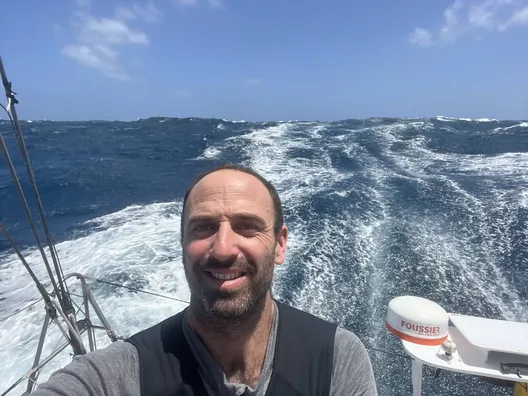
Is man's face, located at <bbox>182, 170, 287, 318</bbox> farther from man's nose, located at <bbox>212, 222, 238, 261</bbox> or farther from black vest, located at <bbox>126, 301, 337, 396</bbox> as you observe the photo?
black vest, located at <bbox>126, 301, 337, 396</bbox>

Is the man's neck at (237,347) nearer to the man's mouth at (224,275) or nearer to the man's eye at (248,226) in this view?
the man's mouth at (224,275)

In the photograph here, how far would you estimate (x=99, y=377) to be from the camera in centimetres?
110

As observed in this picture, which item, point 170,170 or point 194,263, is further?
point 170,170

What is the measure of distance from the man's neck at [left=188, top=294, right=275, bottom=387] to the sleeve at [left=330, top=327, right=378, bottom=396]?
0.80 ft

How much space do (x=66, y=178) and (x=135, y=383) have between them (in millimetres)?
12166

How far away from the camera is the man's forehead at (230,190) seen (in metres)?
1.23

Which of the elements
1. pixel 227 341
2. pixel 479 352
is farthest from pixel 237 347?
pixel 479 352

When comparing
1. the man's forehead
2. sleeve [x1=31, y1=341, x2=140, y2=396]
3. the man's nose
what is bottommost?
sleeve [x1=31, y1=341, x2=140, y2=396]

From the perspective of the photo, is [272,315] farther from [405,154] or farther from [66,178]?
[405,154]

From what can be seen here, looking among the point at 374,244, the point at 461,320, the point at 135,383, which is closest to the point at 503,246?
the point at 374,244

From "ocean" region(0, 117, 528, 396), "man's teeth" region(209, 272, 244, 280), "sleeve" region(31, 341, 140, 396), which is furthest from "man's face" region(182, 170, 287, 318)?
"ocean" region(0, 117, 528, 396)

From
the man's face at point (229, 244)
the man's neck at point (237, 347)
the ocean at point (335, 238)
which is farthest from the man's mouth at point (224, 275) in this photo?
the ocean at point (335, 238)

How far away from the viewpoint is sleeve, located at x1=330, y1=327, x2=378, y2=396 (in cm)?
115

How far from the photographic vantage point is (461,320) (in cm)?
213
